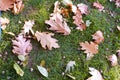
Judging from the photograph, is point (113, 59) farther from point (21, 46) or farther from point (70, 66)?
point (21, 46)

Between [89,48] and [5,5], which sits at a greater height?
[5,5]

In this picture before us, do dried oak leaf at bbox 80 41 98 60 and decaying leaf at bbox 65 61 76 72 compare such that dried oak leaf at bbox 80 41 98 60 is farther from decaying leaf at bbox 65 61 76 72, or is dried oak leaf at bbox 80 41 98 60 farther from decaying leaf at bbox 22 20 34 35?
decaying leaf at bbox 22 20 34 35

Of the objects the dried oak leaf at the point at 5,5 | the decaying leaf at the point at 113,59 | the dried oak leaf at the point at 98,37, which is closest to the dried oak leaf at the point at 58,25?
the dried oak leaf at the point at 98,37

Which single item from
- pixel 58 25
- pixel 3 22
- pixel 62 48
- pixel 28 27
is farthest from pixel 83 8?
pixel 3 22

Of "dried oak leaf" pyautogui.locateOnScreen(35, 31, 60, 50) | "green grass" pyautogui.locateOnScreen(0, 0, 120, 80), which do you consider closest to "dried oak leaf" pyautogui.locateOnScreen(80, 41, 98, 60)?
"green grass" pyautogui.locateOnScreen(0, 0, 120, 80)

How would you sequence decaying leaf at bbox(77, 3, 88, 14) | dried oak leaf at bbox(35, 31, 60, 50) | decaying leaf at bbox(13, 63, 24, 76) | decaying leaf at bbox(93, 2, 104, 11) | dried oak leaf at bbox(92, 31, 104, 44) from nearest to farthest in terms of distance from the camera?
1. decaying leaf at bbox(13, 63, 24, 76)
2. dried oak leaf at bbox(35, 31, 60, 50)
3. dried oak leaf at bbox(92, 31, 104, 44)
4. decaying leaf at bbox(77, 3, 88, 14)
5. decaying leaf at bbox(93, 2, 104, 11)
